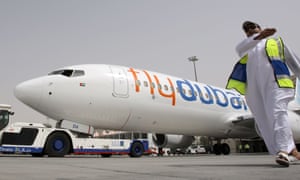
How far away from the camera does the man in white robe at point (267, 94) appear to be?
12.0ft

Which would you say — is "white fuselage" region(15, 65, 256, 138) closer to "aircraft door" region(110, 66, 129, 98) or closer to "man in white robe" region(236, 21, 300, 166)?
"aircraft door" region(110, 66, 129, 98)

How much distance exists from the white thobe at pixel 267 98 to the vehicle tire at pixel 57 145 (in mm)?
6955

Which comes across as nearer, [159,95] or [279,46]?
[279,46]

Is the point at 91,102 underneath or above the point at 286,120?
above

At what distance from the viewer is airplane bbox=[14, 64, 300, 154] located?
33.6ft

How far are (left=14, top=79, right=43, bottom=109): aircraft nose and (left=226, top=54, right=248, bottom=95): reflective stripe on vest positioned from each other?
7.36 metres

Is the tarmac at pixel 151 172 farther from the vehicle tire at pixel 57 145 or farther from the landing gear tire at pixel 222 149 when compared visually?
the landing gear tire at pixel 222 149

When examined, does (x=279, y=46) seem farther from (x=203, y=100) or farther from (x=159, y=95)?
(x=203, y=100)

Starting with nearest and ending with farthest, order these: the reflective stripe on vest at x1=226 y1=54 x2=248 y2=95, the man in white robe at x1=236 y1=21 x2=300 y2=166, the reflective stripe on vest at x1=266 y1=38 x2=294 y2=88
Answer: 1. the man in white robe at x1=236 y1=21 x2=300 y2=166
2. the reflective stripe on vest at x1=266 y1=38 x2=294 y2=88
3. the reflective stripe on vest at x1=226 y1=54 x2=248 y2=95

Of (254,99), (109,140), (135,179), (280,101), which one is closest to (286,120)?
(280,101)

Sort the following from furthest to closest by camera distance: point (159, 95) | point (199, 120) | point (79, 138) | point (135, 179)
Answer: point (199, 120)
point (159, 95)
point (79, 138)
point (135, 179)

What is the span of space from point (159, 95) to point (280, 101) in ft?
27.3

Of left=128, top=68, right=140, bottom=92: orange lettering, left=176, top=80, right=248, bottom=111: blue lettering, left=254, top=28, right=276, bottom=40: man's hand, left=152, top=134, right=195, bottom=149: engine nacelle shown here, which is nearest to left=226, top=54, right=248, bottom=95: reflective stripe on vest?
left=254, top=28, right=276, bottom=40: man's hand

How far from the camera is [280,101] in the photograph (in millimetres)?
3744
